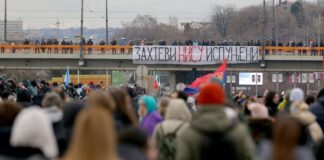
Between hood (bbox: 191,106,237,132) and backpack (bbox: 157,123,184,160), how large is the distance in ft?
8.13

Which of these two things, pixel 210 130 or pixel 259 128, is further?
pixel 259 128

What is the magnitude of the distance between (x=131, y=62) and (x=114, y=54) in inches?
63.4

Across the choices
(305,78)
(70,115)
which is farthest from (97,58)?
(70,115)

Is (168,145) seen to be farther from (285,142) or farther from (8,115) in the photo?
(285,142)

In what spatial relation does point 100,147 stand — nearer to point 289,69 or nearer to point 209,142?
point 209,142

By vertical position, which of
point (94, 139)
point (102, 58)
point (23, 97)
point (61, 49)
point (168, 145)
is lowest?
point (168, 145)

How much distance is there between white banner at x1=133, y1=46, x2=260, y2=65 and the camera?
233 feet

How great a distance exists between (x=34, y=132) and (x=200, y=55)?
61492 mm

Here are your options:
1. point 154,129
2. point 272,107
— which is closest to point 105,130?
point 154,129

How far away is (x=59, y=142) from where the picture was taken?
39.1 ft

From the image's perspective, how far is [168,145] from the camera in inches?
528

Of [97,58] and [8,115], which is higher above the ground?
[97,58]

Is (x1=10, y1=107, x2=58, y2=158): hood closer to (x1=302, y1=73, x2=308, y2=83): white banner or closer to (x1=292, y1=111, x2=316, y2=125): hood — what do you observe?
(x1=292, y1=111, x2=316, y2=125): hood

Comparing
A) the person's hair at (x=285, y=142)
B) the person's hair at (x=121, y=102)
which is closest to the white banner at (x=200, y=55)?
the person's hair at (x=121, y=102)
